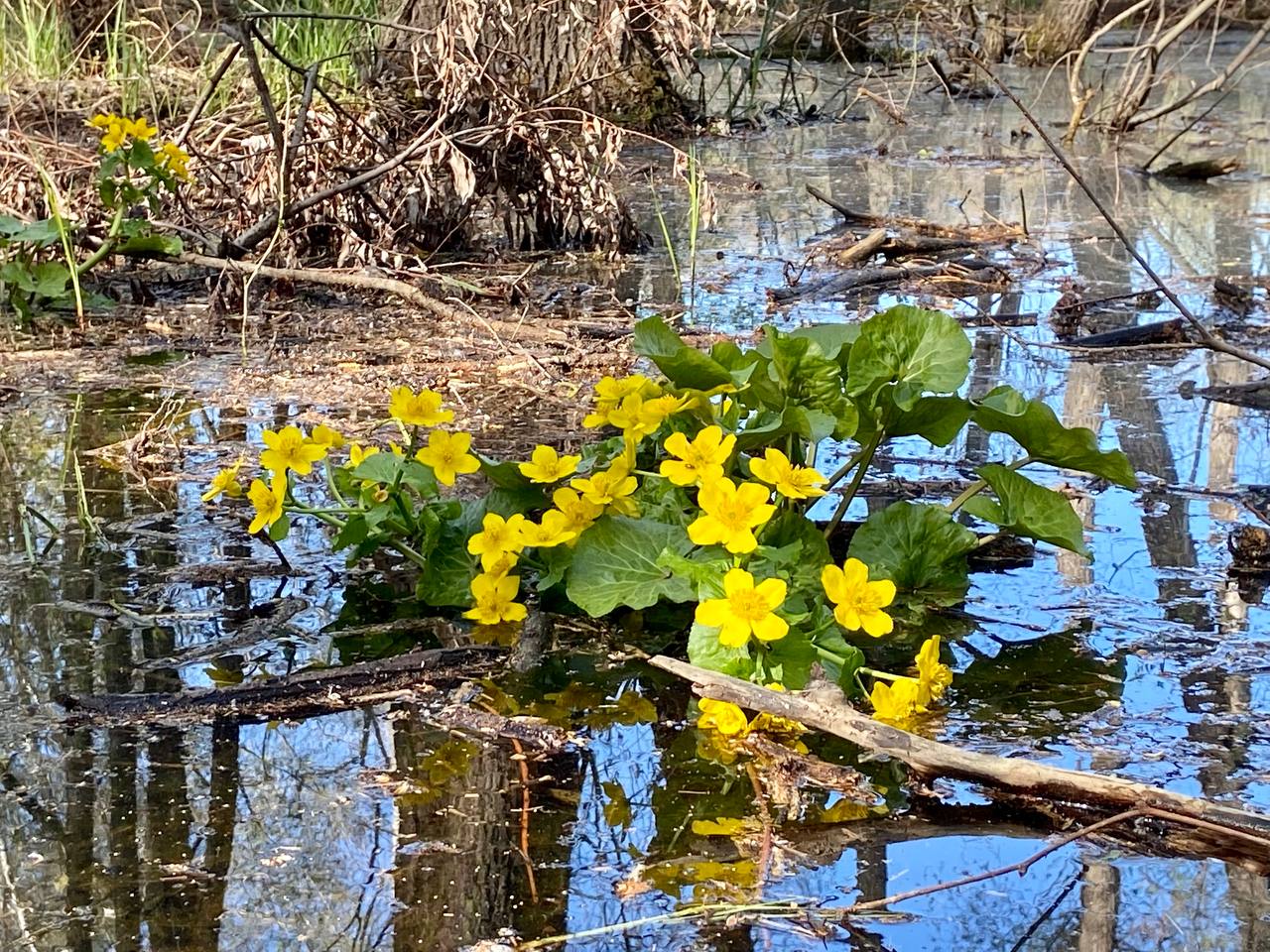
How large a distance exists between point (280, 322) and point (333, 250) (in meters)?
0.71

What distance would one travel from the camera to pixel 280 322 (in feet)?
16.3

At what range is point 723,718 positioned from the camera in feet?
6.93

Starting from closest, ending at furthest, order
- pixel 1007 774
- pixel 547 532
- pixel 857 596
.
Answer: pixel 1007 774 < pixel 857 596 < pixel 547 532

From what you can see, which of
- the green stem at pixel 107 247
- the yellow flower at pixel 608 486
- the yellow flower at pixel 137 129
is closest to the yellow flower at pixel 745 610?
the yellow flower at pixel 608 486

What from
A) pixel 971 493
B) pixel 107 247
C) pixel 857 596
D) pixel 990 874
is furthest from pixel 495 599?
pixel 107 247

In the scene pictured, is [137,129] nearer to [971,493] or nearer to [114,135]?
[114,135]

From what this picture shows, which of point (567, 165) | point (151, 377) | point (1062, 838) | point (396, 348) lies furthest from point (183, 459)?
point (567, 165)

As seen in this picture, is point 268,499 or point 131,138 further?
point 131,138

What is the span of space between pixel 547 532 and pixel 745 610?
0.47m

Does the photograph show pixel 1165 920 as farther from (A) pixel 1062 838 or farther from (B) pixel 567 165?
(B) pixel 567 165

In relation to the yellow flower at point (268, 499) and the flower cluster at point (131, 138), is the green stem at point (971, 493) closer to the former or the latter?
the yellow flower at point (268, 499)

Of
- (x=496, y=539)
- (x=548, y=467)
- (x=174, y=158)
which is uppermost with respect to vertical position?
(x=174, y=158)

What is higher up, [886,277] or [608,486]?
[886,277]

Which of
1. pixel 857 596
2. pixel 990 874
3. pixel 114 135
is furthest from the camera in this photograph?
pixel 114 135
